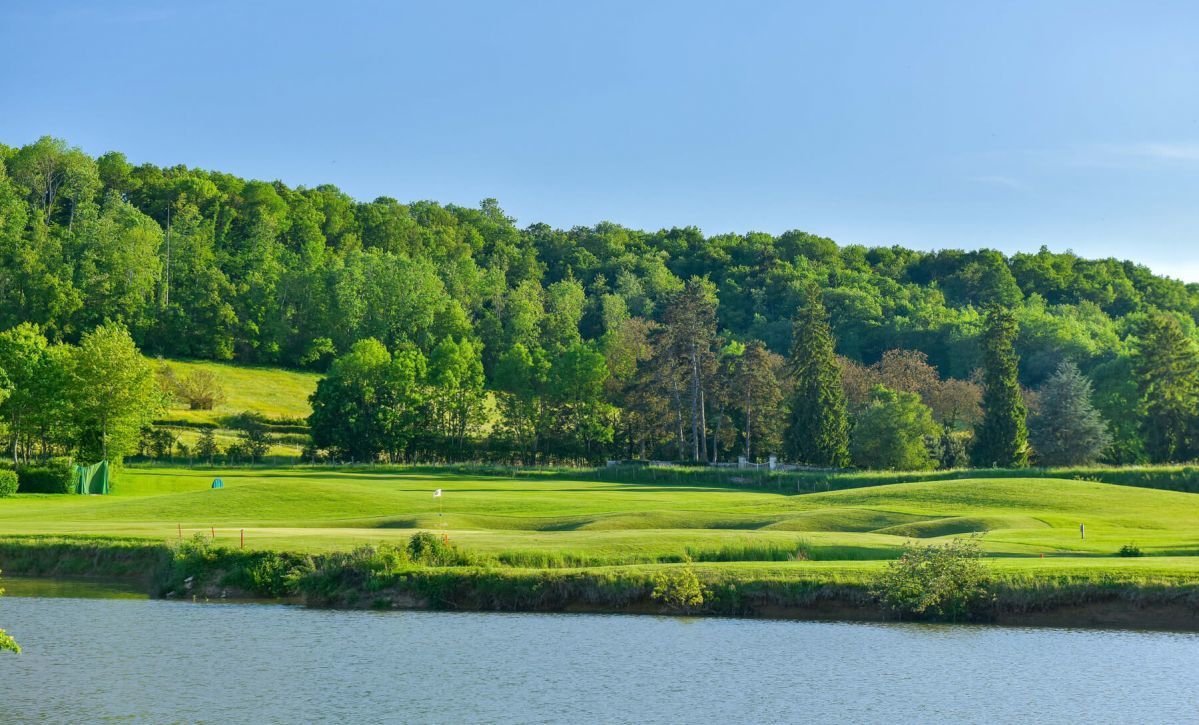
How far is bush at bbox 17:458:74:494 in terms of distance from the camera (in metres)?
77.0

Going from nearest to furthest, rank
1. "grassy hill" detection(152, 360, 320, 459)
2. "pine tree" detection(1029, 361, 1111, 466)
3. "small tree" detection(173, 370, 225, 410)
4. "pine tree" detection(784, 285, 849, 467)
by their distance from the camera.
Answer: "pine tree" detection(1029, 361, 1111, 466) → "pine tree" detection(784, 285, 849, 467) → "grassy hill" detection(152, 360, 320, 459) → "small tree" detection(173, 370, 225, 410)

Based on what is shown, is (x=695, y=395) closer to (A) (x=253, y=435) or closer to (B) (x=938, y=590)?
(A) (x=253, y=435)

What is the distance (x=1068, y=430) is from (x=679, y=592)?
71.4m

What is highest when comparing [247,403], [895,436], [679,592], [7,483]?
[247,403]

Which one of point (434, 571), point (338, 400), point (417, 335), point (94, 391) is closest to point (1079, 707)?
point (434, 571)

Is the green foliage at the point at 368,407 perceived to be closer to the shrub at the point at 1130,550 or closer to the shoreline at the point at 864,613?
the shoreline at the point at 864,613

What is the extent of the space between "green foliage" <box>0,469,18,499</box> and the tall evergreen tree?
276ft

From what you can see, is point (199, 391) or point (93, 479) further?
point (199, 391)

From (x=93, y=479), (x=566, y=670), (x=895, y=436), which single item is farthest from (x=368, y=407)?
(x=566, y=670)

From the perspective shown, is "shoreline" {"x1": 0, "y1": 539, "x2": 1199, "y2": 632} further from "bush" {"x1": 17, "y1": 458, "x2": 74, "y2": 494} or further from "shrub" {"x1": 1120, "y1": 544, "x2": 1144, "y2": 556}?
"bush" {"x1": 17, "y1": 458, "x2": 74, "y2": 494}

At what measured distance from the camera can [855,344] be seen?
531 feet

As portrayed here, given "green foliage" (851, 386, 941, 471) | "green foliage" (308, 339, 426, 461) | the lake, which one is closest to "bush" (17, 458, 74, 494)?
"green foliage" (308, 339, 426, 461)

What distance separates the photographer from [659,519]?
56.8m

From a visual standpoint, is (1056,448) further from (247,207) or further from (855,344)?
(247,207)
